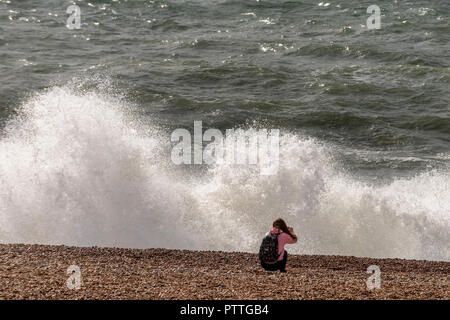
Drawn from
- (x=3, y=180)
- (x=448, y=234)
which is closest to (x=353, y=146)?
(x=448, y=234)

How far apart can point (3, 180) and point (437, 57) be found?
17.5 meters

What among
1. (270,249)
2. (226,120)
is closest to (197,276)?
(270,249)

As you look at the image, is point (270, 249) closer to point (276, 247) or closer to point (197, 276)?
point (276, 247)

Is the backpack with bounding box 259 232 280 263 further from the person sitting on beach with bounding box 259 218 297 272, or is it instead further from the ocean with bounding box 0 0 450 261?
the ocean with bounding box 0 0 450 261

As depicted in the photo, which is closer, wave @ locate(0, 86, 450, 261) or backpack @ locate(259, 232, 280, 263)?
backpack @ locate(259, 232, 280, 263)

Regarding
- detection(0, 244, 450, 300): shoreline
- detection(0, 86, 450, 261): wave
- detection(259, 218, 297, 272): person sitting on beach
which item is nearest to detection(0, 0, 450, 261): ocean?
detection(0, 86, 450, 261): wave

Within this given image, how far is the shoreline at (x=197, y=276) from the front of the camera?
8.70 metres

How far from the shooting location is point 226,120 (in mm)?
21672

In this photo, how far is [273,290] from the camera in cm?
895

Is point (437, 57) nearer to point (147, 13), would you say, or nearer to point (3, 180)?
point (147, 13)

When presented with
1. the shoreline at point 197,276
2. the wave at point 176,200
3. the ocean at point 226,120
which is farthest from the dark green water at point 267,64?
the shoreline at point 197,276

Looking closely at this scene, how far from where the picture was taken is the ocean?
49.0 feet

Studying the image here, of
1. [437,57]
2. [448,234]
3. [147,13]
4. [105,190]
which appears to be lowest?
[448,234]

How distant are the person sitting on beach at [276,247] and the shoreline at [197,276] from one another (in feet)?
0.56
